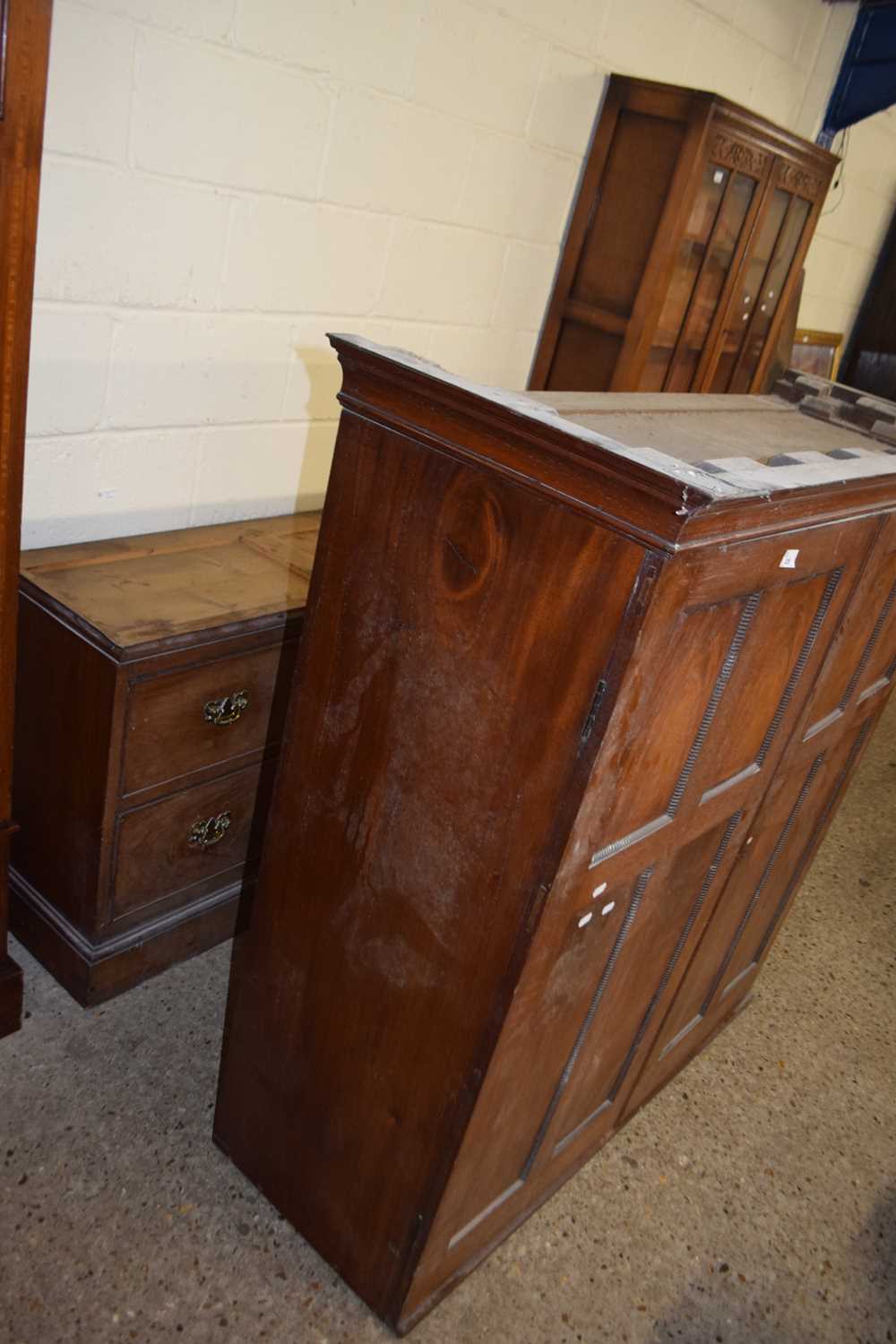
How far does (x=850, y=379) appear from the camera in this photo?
521cm

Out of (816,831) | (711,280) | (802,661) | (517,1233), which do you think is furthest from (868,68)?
(517,1233)

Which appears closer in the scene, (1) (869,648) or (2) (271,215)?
(1) (869,648)

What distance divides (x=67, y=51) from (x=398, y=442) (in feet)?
3.39

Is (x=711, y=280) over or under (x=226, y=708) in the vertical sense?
over

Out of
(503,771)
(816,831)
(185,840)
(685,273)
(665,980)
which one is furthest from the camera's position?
(685,273)

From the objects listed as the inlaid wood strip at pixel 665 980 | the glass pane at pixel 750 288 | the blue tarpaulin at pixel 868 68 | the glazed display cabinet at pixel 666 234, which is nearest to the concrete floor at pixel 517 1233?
the inlaid wood strip at pixel 665 980

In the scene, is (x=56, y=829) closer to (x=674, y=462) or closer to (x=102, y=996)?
(x=102, y=996)

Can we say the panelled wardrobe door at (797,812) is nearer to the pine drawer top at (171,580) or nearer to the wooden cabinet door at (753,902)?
the wooden cabinet door at (753,902)

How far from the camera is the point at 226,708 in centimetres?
192

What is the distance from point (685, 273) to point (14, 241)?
7.00ft

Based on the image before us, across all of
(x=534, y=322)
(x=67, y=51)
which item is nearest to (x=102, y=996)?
(x=67, y=51)

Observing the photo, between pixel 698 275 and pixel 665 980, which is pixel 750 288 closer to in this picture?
pixel 698 275

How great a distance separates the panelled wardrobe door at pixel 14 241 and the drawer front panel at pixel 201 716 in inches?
9.3

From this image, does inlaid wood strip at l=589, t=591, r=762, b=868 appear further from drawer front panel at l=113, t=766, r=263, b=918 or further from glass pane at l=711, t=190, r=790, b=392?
glass pane at l=711, t=190, r=790, b=392
